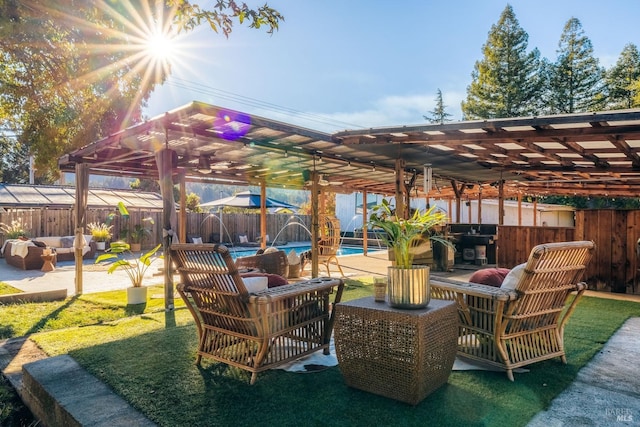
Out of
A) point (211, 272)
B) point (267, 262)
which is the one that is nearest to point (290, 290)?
point (211, 272)

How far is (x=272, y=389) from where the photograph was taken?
2742 millimetres

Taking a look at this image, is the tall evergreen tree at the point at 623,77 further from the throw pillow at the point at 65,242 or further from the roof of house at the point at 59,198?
the throw pillow at the point at 65,242

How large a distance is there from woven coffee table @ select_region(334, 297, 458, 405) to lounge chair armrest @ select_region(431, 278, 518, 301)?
31 cm

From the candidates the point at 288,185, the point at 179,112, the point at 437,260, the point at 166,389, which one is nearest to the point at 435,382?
the point at 166,389

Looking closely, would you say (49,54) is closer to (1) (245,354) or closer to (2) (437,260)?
(1) (245,354)

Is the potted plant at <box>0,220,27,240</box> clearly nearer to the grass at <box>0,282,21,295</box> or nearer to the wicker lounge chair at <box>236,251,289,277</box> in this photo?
the grass at <box>0,282,21,295</box>

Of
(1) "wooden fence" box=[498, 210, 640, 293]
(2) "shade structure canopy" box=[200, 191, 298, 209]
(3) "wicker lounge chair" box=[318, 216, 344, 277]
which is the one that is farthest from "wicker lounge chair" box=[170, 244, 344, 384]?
(2) "shade structure canopy" box=[200, 191, 298, 209]

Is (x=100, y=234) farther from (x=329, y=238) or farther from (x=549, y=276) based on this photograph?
(x=549, y=276)

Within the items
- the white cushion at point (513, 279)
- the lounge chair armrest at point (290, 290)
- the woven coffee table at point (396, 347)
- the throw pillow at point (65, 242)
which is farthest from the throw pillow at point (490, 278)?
the throw pillow at point (65, 242)

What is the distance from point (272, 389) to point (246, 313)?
1.78 feet

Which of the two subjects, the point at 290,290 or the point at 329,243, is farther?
the point at 329,243

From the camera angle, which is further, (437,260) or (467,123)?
(437,260)

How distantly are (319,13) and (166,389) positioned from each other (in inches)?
302

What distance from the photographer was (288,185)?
39.3 ft
